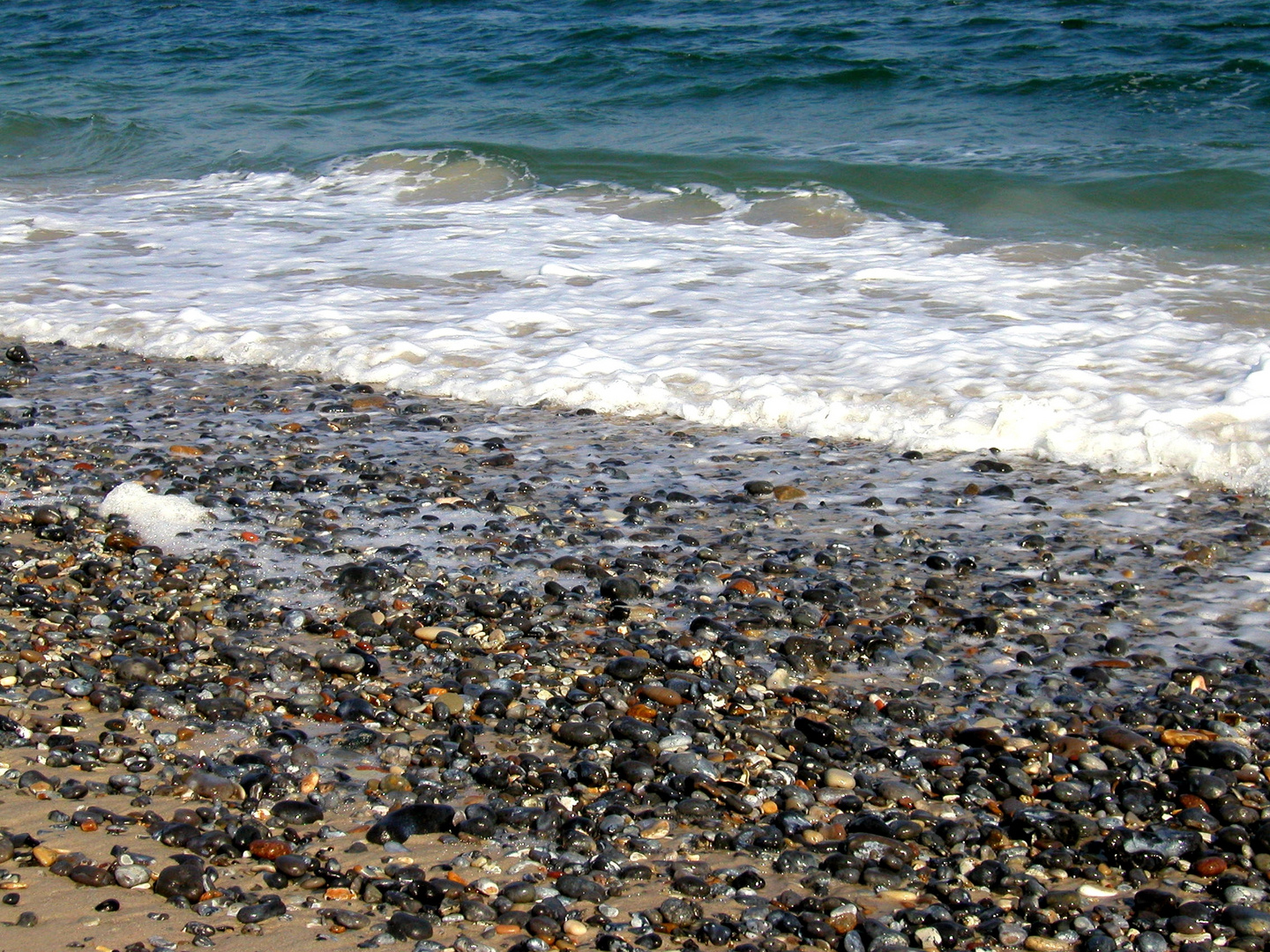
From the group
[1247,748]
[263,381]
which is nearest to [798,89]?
[263,381]

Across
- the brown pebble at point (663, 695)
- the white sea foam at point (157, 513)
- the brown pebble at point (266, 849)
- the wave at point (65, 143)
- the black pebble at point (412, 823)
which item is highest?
the wave at point (65, 143)

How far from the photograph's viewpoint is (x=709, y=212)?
1020cm

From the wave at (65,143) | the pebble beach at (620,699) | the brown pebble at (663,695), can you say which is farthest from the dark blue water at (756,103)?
the brown pebble at (663,695)

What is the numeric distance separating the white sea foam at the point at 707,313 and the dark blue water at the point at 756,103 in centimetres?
119

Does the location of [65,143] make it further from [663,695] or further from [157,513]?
[663,695]

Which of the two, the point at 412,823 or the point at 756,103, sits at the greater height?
the point at 756,103

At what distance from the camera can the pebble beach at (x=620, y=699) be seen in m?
2.32

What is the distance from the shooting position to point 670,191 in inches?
425

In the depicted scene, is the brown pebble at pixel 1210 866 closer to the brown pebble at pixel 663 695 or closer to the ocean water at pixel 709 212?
the brown pebble at pixel 663 695

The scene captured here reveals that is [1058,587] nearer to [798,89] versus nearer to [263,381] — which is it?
[263,381]

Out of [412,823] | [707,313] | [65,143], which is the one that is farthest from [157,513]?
[65,143]

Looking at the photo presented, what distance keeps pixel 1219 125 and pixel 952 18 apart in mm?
5496

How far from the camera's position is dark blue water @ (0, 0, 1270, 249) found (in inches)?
404

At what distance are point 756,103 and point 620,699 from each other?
12.1 meters
